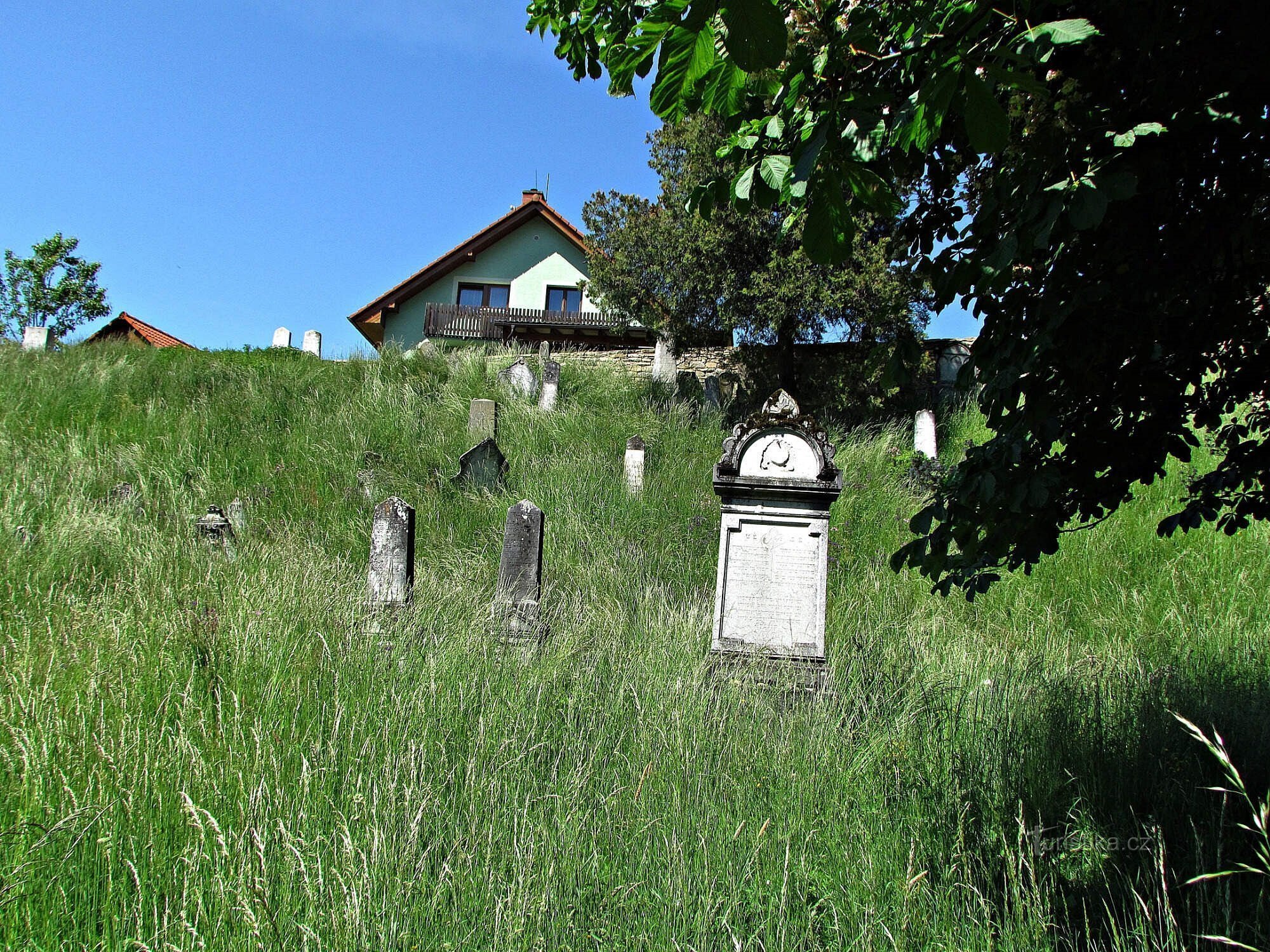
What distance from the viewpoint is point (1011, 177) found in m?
2.64

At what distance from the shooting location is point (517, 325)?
25422 mm

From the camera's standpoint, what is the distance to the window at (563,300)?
27.4 metres

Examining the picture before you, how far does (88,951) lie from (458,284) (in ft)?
89.8

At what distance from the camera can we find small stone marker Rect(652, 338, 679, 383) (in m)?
14.9

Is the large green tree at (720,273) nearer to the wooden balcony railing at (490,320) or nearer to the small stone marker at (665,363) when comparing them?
the small stone marker at (665,363)

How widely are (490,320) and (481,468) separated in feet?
57.8

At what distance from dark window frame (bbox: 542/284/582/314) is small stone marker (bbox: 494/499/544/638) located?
22.4 meters

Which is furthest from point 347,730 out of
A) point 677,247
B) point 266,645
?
point 677,247

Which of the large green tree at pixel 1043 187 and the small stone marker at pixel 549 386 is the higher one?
the small stone marker at pixel 549 386

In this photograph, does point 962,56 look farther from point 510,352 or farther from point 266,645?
point 510,352

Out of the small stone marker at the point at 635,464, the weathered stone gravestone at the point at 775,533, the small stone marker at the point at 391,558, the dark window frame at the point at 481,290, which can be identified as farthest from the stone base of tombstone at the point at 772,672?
the dark window frame at the point at 481,290

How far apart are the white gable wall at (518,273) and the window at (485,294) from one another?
0.15 m

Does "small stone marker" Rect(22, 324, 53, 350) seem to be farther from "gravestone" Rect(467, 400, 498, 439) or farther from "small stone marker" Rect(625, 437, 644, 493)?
"small stone marker" Rect(625, 437, 644, 493)

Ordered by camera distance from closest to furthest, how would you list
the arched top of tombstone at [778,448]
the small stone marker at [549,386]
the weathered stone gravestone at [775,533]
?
1. the weathered stone gravestone at [775,533]
2. the arched top of tombstone at [778,448]
3. the small stone marker at [549,386]
